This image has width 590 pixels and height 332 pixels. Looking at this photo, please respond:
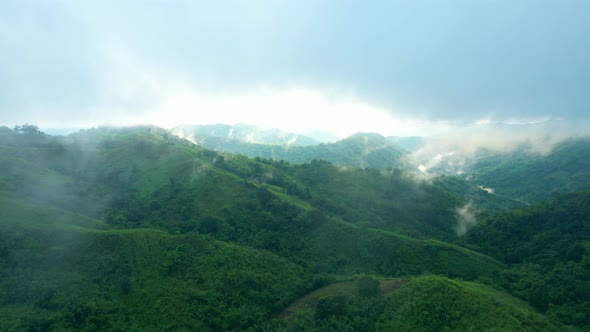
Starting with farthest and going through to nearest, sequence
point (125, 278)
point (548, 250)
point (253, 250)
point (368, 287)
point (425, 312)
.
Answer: point (548, 250)
point (253, 250)
point (125, 278)
point (368, 287)
point (425, 312)

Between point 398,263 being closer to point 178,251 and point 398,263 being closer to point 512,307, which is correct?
point 512,307

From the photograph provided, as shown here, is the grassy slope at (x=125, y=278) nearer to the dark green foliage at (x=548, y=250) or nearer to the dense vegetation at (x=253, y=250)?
the dense vegetation at (x=253, y=250)

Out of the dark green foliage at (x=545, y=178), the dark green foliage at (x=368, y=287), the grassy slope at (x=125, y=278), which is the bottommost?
the grassy slope at (x=125, y=278)

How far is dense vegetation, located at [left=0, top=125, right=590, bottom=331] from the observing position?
38.5 meters

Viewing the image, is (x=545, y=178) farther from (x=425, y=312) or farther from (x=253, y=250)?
(x=253, y=250)

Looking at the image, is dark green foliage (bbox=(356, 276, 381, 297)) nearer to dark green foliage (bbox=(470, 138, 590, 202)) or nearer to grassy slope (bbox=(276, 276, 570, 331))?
grassy slope (bbox=(276, 276, 570, 331))

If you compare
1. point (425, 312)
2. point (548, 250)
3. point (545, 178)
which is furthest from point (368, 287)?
point (545, 178)

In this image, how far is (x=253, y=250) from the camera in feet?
194

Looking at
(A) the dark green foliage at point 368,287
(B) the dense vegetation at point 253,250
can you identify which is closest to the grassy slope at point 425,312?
(B) the dense vegetation at point 253,250

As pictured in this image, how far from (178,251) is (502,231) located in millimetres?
75348

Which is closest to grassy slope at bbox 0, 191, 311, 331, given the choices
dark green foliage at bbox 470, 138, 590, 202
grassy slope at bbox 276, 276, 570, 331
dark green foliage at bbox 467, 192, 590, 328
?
grassy slope at bbox 276, 276, 570, 331

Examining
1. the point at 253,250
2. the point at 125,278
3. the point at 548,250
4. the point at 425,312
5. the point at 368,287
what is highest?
the point at 548,250

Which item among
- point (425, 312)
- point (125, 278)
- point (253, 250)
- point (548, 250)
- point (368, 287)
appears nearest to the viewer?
point (425, 312)

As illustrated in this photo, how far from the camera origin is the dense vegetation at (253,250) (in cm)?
3847
